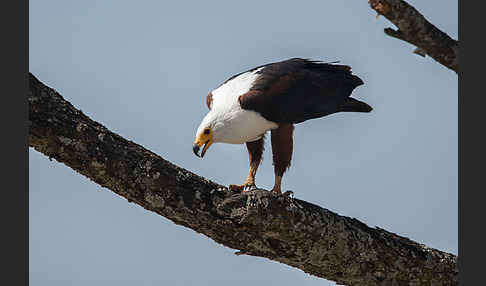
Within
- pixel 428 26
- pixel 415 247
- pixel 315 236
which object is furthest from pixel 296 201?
pixel 428 26

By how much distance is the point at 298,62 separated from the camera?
6.66 metres

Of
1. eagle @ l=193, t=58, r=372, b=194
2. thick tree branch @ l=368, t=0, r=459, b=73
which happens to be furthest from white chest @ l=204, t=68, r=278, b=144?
thick tree branch @ l=368, t=0, r=459, b=73

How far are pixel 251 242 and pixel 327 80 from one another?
2.41 m

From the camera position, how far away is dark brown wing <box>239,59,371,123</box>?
20.2 ft

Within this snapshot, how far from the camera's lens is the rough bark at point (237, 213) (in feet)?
14.9

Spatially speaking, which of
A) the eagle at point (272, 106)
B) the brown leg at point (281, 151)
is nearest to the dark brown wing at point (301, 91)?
the eagle at point (272, 106)

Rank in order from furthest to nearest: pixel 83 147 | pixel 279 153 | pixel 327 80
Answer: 1. pixel 327 80
2. pixel 279 153
3. pixel 83 147

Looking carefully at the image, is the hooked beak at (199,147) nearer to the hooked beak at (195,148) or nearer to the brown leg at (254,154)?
the hooked beak at (195,148)

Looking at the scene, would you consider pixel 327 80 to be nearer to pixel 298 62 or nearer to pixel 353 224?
pixel 298 62

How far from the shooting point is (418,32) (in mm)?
3227

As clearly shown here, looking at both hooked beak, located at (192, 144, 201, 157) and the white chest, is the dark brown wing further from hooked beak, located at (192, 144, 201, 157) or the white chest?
hooked beak, located at (192, 144, 201, 157)

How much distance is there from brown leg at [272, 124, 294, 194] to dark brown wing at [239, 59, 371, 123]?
13cm

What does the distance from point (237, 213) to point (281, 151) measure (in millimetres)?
1517

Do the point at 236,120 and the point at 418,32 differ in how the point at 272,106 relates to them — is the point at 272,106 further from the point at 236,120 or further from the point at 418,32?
the point at 418,32
